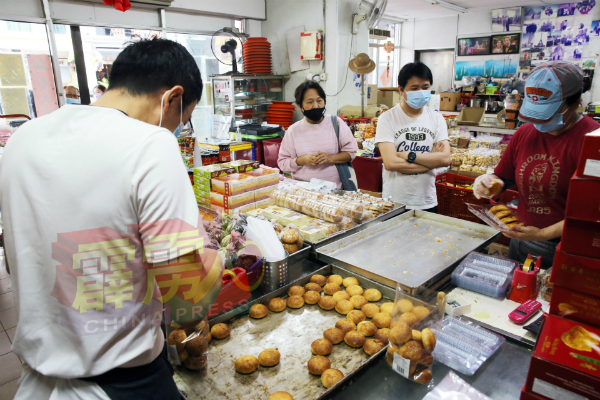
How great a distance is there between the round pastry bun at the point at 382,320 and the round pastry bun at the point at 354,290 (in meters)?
0.20

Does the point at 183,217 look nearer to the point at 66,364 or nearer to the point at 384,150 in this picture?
the point at 66,364

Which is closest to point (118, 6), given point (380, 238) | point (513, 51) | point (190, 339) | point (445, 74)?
point (380, 238)

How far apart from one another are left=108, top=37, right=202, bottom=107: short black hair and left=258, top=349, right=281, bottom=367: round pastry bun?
97cm

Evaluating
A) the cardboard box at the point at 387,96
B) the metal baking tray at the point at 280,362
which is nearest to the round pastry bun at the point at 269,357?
the metal baking tray at the point at 280,362

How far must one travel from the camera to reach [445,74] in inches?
463

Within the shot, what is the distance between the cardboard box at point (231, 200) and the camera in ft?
8.35

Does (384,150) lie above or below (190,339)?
above

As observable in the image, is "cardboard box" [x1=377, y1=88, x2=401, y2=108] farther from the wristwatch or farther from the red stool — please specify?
the wristwatch

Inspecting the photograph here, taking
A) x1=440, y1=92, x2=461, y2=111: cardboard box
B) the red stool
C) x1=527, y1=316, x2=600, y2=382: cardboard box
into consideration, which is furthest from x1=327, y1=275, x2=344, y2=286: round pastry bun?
x1=440, y1=92, x2=461, y2=111: cardboard box

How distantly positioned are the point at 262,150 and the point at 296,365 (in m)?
4.94

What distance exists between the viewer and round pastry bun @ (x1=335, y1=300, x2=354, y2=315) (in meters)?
1.69

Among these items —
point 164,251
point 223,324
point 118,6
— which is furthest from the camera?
point 118,6

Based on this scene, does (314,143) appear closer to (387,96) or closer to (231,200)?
(231,200)

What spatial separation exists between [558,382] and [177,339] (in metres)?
1.13
